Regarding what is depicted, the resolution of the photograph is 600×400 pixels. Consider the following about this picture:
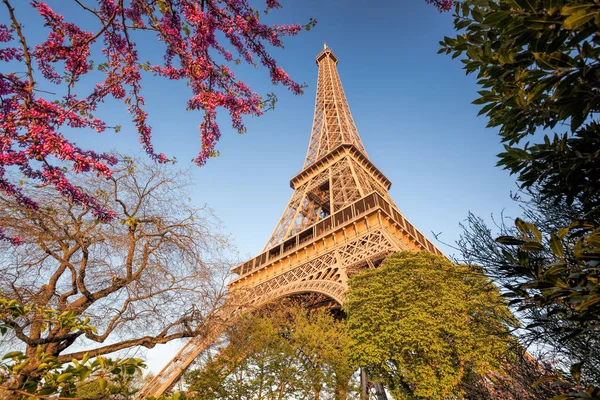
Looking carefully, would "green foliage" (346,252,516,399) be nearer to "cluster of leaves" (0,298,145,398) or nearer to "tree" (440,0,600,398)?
"tree" (440,0,600,398)

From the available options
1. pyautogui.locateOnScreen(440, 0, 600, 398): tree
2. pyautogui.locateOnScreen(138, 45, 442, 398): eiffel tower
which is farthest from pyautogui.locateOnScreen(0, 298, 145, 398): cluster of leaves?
Result: pyautogui.locateOnScreen(138, 45, 442, 398): eiffel tower

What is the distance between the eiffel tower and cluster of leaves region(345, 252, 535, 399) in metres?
2.69

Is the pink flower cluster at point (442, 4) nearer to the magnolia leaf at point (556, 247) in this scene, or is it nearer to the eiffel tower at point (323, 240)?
the magnolia leaf at point (556, 247)

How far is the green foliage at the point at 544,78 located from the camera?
1.79 m

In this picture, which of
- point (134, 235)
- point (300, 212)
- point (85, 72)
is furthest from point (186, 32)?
point (300, 212)

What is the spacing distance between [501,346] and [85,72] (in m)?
13.0

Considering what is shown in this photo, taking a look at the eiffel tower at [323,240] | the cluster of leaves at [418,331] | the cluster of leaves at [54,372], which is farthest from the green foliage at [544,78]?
the cluster of leaves at [418,331]

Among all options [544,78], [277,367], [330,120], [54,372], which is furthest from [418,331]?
[330,120]

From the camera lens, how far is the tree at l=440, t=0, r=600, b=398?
1760mm

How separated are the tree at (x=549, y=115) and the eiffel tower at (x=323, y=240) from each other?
5.63 meters

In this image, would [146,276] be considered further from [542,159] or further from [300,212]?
[300,212]

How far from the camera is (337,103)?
135ft

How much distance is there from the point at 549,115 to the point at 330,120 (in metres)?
38.9

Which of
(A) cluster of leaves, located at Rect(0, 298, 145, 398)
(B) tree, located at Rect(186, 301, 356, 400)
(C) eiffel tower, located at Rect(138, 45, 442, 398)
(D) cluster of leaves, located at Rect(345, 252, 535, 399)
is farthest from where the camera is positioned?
(C) eiffel tower, located at Rect(138, 45, 442, 398)
